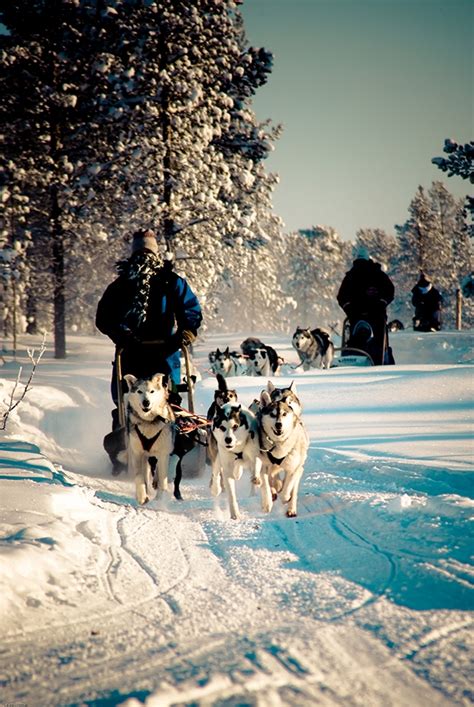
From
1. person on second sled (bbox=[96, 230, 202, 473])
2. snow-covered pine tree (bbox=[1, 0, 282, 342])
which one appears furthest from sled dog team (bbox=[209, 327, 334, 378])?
person on second sled (bbox=[96, 230, 202, 473])

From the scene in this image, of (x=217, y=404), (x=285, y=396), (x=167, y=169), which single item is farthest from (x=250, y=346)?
(x=285, y=396)

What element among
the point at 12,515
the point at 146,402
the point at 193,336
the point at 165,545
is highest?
the point at 193,336

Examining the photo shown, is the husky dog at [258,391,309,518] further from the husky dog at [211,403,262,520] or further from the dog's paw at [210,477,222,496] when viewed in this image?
the dog's paw at [210,477,222,496]

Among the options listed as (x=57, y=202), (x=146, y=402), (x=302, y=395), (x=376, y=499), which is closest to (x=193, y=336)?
(x=146, y=402)

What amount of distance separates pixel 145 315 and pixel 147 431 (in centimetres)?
155

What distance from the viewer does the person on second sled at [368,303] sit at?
14078mm

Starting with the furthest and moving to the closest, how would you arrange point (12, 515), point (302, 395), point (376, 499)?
point (302, 395) → point (376, 499) → point (12, 515)

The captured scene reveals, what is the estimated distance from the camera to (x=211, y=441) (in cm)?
559

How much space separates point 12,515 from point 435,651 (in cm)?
283

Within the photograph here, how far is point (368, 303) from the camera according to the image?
46.2ft

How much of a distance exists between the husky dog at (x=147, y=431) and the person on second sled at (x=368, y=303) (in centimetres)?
965

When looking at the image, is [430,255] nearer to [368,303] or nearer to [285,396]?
[368,303]

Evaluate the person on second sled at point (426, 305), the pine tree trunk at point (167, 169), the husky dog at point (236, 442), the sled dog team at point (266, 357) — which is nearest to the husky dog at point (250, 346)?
the sled dog team at point (266, 357)

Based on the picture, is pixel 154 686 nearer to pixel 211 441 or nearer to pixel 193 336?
pixel 211 441
